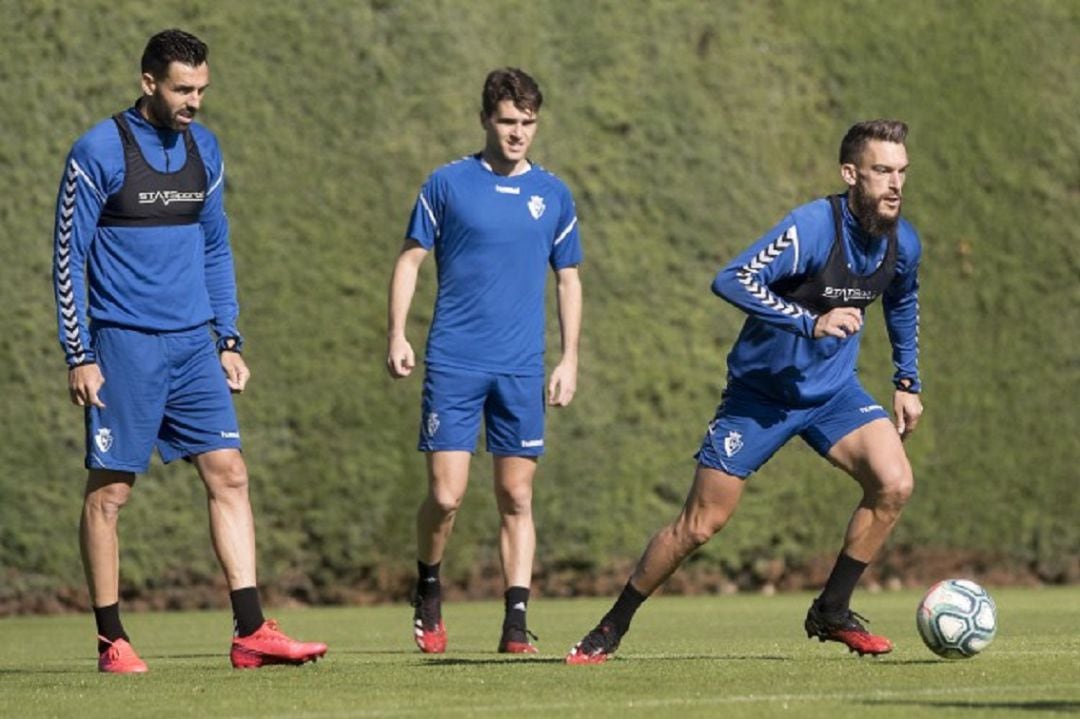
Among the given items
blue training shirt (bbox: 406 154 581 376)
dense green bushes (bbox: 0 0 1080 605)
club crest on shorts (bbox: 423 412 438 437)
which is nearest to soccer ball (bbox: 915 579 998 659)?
blue training shirt (bbox: 406 154 581 376)

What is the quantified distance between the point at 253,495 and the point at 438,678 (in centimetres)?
589

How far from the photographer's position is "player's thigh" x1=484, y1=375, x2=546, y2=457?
9930 mm

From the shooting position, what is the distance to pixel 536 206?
9.92 metres

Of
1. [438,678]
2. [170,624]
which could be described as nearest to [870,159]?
[438,678]

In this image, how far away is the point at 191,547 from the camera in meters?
13.9

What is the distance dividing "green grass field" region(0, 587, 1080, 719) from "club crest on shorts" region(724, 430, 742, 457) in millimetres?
784

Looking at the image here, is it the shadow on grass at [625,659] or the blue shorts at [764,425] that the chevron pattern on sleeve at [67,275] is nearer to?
the shadow on grass at [625,659]

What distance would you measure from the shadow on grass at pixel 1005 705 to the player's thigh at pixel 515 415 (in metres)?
3.30

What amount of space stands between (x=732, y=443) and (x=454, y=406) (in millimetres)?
1688

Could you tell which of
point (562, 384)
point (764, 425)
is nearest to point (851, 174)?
point (764, 425)

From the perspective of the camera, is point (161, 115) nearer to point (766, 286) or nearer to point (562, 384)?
point (562, 384)

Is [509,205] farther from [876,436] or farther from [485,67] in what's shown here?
[485,67]

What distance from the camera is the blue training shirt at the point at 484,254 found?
987cm

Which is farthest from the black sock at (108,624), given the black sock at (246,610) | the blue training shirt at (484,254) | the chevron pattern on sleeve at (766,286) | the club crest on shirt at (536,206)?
the chevron pattern on sleeve at (766,286)
